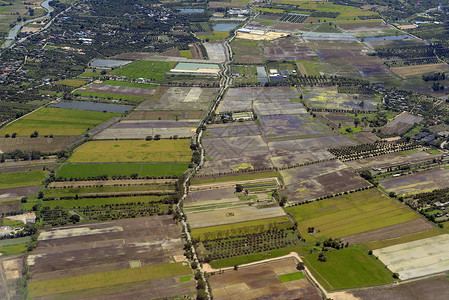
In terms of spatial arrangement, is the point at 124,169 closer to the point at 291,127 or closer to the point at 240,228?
the point at 240,228

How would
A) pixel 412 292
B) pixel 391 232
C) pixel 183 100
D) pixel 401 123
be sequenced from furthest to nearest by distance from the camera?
pixel 183 100
pixel 401 123
pixel 391 232
pixel 412 292

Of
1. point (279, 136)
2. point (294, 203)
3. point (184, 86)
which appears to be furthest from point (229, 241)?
point (184, 86)

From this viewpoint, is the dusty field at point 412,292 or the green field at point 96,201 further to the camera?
the green field at point 96,201

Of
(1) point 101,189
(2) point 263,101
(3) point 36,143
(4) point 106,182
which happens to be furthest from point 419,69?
(3) point 36,143

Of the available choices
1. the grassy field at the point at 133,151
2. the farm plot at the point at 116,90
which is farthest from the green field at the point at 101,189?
the farm plot at the point at 116,90

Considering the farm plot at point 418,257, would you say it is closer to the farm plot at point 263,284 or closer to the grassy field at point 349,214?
the grassy field at point 349,214
